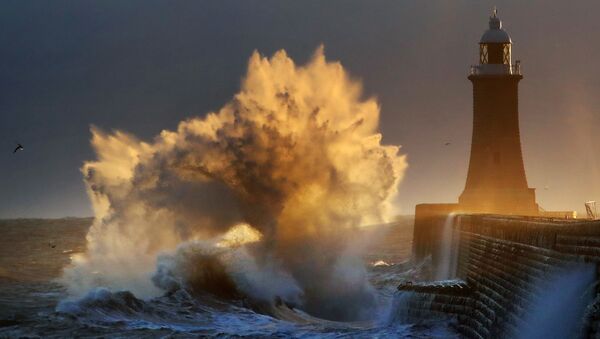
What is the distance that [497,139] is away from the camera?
115 feet

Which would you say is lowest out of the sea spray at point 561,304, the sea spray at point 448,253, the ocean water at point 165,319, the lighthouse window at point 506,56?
the ocean water at point 165,319

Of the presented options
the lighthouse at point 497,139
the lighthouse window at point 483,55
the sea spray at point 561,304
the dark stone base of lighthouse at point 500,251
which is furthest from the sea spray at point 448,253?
the sea spray at point 561,304

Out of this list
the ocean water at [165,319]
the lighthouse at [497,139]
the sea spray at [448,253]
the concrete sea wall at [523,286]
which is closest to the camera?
the concrete sea wall at [523,286]

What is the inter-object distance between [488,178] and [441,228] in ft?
15.9

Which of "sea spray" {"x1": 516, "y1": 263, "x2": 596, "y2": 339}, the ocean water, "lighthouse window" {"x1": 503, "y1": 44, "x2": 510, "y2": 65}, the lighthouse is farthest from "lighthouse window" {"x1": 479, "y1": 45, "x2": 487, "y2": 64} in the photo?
"sea spray" {"x1": 516, "y1": 263, "x2": 596, "y2": 339}

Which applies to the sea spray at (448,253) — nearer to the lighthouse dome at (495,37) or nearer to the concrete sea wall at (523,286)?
the concrete sea wall at (523,286)

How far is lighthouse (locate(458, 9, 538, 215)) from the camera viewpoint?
114ft

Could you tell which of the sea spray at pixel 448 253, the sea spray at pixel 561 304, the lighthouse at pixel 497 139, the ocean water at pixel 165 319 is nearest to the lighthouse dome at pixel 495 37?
the lighthouse at pixel 497 139

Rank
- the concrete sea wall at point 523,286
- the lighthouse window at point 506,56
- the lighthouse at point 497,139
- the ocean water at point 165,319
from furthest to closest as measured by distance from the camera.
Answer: the lighthouse window at point 506,56, the lighthouse at point 497,139, the ocean water at point 165,319, the concrete sea wall at point 523,286

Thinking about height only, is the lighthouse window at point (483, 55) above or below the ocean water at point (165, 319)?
above

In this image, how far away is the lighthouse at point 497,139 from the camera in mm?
34875

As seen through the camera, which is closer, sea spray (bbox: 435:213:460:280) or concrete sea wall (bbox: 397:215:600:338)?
concrete sea wall (bbox: 397:215:600:338)

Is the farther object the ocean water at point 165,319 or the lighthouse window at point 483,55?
the lighthouse window at point 483,55

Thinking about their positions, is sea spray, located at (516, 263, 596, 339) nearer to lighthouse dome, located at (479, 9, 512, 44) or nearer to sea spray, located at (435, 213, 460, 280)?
sea spray, located at (435, 213, 460, 280)
